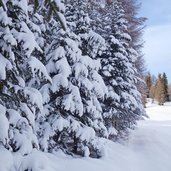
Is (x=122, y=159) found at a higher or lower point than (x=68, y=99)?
lower

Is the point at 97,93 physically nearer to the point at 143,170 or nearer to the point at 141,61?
the point at 143,170

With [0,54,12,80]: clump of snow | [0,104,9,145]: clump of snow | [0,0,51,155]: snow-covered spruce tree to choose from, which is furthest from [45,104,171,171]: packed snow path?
[0,54,12,80]: clump of snow

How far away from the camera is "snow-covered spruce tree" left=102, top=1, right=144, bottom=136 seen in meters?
18.7

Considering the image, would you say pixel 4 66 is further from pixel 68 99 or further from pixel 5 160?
pixel 68 99

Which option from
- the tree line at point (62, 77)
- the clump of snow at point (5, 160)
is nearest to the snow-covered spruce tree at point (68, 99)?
the tree line at point (62, 77)

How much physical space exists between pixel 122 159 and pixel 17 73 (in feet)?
25.8

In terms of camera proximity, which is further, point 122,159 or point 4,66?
point 122,159

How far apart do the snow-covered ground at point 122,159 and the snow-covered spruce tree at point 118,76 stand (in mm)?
1679

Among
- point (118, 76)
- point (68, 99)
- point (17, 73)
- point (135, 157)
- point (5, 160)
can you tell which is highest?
point (118, 76)

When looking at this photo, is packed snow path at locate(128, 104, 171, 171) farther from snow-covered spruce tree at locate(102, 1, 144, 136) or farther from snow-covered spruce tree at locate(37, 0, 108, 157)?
snow-covered spruce tree at locate(37, 0, 108, 157)

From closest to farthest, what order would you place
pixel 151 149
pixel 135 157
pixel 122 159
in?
pixel 122 159 → pixel 135 157 → pixel 151 149

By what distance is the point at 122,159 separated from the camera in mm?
14766

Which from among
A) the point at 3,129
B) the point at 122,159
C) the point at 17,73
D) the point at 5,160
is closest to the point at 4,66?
the point at 17,73

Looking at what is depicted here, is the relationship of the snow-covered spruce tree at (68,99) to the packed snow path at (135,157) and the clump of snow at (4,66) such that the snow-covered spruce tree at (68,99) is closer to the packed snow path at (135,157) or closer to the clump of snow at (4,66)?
the packed snow path at (135,157)
